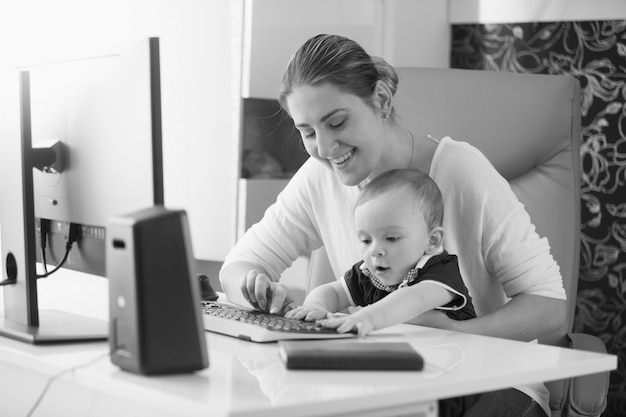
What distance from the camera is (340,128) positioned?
5.48 feet

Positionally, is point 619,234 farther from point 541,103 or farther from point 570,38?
point 541,103

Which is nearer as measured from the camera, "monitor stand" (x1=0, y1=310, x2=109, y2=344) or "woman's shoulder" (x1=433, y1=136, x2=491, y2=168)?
"monitor stand" (x1=0, y1=310, x2=109, y2=344)

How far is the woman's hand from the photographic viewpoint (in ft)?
5.01

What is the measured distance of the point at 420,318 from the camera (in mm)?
1521

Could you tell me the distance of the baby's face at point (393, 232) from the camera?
4.97 feet

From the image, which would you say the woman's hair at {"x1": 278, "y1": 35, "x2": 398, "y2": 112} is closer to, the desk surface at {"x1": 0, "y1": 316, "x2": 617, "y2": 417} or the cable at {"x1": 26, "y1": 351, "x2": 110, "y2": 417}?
the desk surface at {"x1": 0, "y1": 316, "x2": 617, "y2": 417}

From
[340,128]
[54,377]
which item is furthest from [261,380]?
A: [340,128]

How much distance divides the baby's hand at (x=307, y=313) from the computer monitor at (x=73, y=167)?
295mm

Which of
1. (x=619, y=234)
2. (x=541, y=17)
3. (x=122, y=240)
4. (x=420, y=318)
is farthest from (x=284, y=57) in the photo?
(x=122, y=240)

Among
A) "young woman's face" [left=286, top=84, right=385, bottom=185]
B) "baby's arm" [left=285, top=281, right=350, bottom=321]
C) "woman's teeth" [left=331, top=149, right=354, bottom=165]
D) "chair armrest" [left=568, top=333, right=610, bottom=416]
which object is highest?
"young woman's face" [left=286, top=84, right=385, bottom=185]

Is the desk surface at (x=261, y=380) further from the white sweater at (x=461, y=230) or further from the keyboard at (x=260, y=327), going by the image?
the white sweater at (x=461, y=230)

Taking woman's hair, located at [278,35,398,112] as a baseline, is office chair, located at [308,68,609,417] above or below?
below

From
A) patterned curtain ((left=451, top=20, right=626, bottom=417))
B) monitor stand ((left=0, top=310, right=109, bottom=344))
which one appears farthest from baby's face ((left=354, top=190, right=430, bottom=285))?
patterned curtain ((left=451, top=20, right=626, bottom=417))

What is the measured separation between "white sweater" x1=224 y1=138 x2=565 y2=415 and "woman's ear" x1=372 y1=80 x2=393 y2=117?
13 centimetres
